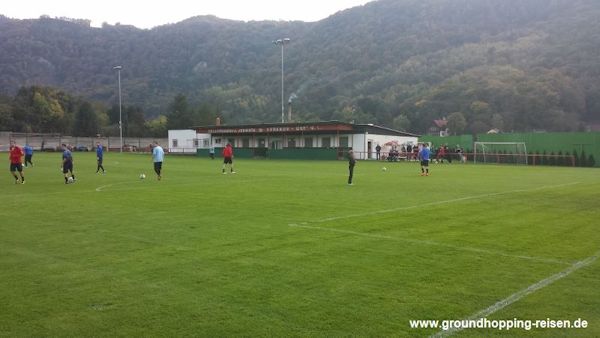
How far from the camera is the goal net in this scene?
167 feet

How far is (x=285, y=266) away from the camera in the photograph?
7.62m

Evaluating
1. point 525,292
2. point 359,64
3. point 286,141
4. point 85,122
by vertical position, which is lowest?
point 525,292

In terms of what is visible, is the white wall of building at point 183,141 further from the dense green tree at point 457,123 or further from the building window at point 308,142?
the dense green tree at point 457,123

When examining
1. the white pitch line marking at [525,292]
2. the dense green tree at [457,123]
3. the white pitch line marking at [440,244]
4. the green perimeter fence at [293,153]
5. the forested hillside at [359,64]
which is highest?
the forested hillside at [359,64]

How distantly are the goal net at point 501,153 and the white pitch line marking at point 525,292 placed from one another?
45.3 meters

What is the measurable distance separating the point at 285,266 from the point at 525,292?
334 centimetres

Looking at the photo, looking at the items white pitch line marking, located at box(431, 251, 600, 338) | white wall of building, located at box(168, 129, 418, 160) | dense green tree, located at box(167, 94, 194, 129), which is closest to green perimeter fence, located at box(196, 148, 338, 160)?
white wall of building, located at box(168, 129, 418, 160)

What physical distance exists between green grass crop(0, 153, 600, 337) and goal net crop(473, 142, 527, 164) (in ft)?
126

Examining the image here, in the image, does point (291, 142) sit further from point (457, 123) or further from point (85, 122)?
point (85, 122)

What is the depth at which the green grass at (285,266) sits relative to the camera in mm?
5516

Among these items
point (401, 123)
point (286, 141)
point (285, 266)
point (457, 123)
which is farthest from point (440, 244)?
point (401, 123)

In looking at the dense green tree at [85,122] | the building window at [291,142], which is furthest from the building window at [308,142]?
the dense green tree at [85,122]

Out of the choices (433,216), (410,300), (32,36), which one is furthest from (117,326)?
(32,36)

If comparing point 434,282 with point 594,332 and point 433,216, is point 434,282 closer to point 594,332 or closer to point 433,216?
Answer: point 594,332
